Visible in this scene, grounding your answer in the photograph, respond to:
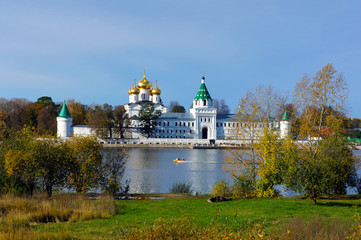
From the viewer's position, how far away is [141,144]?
2440 inches

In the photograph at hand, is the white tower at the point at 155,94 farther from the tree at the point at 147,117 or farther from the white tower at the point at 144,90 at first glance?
the tree at the point at 147,117

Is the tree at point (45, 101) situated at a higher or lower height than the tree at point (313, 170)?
higher

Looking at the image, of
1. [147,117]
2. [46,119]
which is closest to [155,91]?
[147,117]

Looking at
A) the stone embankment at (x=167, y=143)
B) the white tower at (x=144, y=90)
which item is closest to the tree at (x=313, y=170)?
the stone embankment at (x=167, y=143)

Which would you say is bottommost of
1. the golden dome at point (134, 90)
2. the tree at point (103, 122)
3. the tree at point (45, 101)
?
the tree at point (103, 122)

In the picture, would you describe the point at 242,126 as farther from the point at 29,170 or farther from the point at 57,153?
the point at 29,170

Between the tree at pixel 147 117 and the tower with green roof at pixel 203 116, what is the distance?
8.17 meters

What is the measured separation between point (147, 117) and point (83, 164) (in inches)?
1967

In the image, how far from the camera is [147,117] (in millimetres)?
64250

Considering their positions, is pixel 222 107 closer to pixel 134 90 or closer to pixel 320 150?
pixel 134 90

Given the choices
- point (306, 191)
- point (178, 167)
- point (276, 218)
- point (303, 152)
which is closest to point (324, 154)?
point (303, 152)

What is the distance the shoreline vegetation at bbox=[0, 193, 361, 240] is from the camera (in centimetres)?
599

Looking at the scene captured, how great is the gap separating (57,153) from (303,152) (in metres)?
9.20

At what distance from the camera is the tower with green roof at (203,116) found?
69.7 meters
